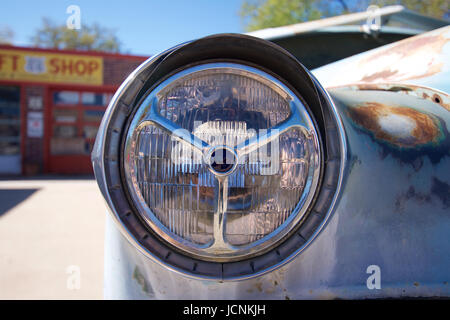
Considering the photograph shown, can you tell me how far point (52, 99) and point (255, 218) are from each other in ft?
37.1

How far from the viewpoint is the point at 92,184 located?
27.0 feet

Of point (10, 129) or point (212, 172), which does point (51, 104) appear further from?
point (212, 172)

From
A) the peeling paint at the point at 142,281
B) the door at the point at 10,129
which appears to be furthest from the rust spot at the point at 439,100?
the door at the point at 10,129

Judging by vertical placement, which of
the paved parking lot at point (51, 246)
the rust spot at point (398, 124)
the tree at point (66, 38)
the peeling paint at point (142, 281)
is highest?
the tree at point (66, 38)

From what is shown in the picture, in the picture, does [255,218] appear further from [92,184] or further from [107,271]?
[92,184]

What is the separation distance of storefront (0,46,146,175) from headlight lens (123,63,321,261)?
969cm

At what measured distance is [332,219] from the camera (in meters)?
0.80

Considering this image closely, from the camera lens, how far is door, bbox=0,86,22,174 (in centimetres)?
1009

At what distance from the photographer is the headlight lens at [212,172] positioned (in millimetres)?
746

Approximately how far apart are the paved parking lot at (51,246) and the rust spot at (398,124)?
1.08 m

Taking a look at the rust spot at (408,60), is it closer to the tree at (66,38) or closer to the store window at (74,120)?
the store window at (74,120)

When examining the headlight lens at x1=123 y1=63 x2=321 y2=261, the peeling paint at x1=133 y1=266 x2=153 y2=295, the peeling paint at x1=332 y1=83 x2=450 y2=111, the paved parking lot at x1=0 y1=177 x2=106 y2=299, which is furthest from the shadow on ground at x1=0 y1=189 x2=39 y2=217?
the peeling paint at x1=332 y1=83 x2=450 y2=111

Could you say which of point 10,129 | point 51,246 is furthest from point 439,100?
point 10,129
